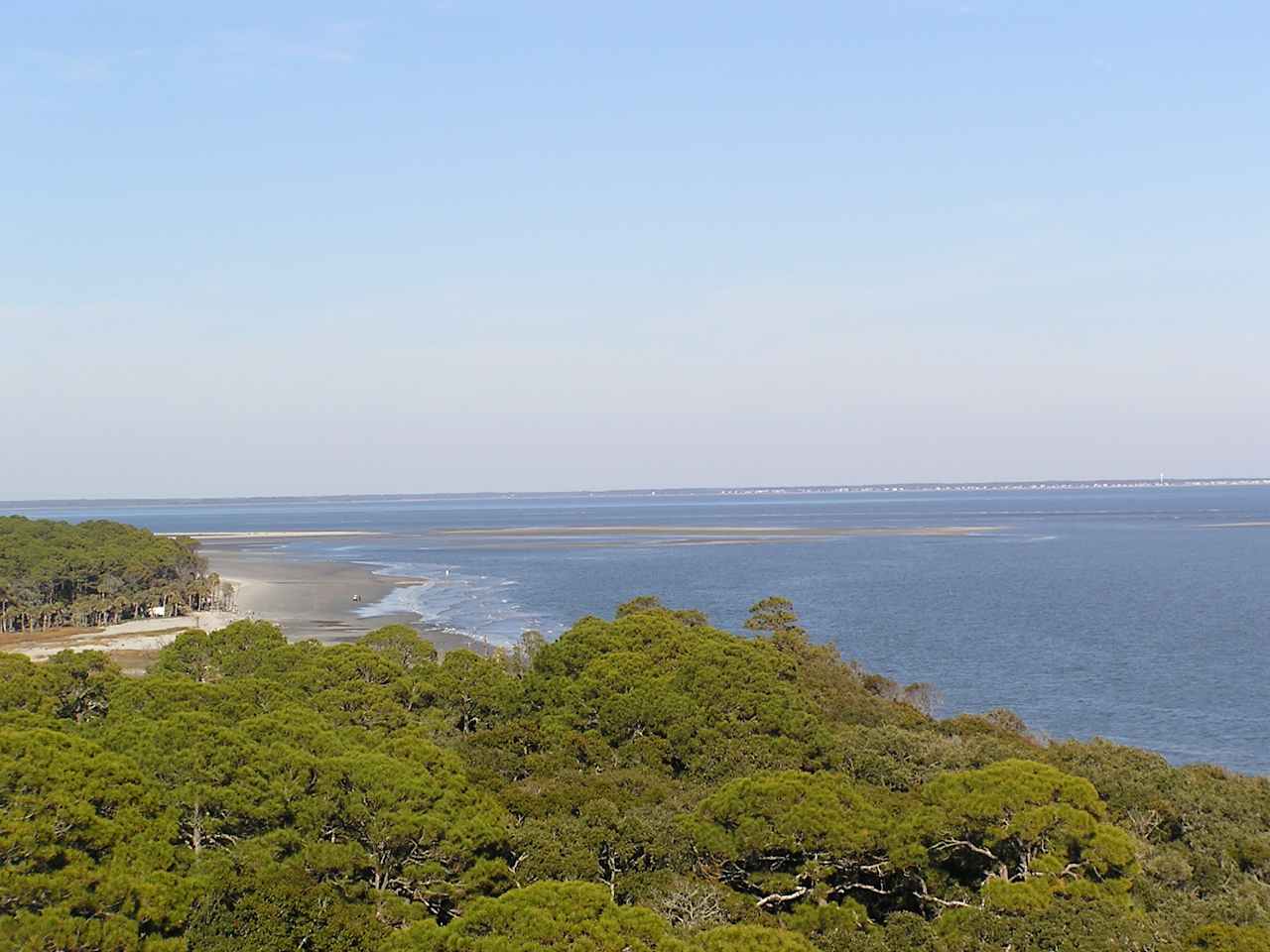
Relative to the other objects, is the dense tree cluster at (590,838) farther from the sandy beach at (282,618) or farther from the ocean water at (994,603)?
the sandy beach at (282,618)

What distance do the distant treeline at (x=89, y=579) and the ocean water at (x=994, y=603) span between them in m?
15.9

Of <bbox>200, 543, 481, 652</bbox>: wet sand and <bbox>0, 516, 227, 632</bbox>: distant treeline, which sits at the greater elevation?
<bbox>0, 516, 227, 632</bbox>: distant treeline

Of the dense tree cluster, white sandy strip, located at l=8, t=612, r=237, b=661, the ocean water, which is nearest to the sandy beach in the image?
white sandy strip, located at l=8, t=612, r=237, b=661

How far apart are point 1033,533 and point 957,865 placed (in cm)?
16559

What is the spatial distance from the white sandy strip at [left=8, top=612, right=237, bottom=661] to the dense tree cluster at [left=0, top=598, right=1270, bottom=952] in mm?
40144

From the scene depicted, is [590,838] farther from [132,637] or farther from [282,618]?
[282,618]

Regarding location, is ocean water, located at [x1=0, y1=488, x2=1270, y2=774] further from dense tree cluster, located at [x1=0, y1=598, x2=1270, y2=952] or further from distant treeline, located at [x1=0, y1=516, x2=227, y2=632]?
dense tree cluster, located at [x1=0, y1=598, x2=1270, y2=952]

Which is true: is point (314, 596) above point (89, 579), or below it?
below

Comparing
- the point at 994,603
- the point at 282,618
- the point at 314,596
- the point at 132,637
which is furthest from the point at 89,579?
the point at 994,603

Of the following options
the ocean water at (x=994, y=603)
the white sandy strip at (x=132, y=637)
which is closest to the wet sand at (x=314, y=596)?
the white sandy strip at (x=132, y=637)

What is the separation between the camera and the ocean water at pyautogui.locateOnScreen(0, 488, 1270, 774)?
165ft

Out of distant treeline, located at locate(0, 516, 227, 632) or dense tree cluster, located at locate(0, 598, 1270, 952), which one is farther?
distant treeline, located at locate(0, 516, 227, 632)

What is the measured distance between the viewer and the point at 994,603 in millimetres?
87125

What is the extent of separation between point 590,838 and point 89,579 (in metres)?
76.3
